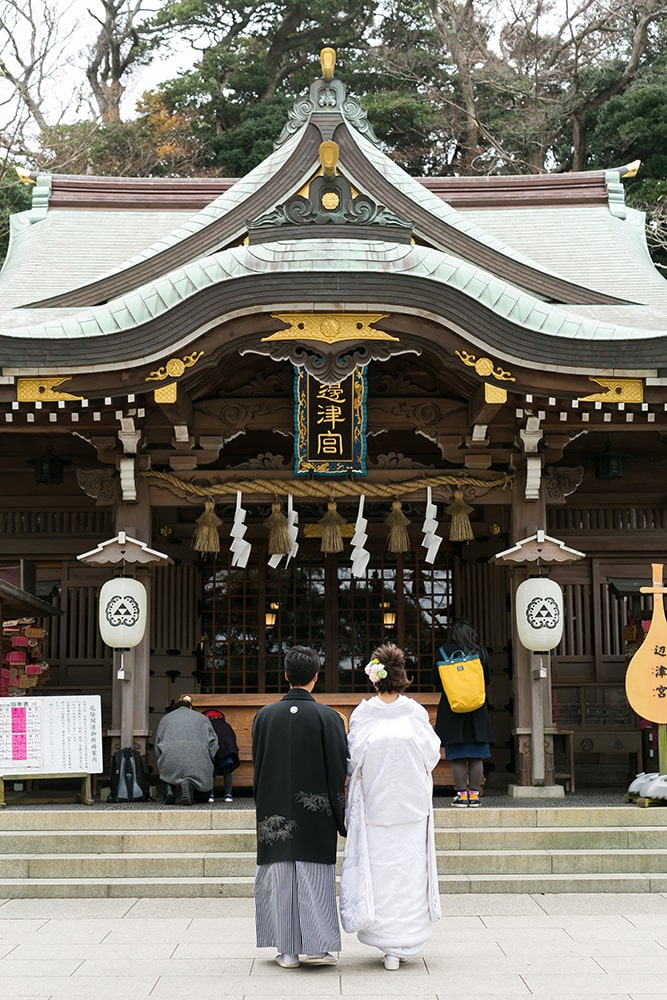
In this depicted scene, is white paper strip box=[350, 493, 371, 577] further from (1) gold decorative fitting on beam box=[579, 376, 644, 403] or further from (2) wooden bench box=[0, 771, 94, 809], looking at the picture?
(2) wooden bench box=[0, 771, 94, 809]

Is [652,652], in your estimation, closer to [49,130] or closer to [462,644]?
[462,644]

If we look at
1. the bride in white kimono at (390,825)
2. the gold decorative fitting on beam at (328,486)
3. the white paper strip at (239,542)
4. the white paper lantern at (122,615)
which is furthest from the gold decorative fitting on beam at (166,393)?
the bride in white kimono at (390,825)

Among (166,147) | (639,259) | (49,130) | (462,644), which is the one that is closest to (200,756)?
(462,644)

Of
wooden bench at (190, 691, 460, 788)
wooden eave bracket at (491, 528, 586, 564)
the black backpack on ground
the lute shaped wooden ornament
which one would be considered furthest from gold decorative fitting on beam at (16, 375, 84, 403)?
the lute shaped wooden ornament

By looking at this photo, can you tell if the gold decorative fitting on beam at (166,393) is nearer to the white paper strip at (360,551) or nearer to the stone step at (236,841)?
the white paper strip at (360,551)

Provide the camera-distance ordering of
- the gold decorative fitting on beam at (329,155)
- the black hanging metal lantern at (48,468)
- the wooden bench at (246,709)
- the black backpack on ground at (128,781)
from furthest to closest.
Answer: the black hanging metal lantern at (48,468)
the wooden bench at (246,709)
the gold decorative fitting on beam at (329,155)
the black backpack on ground at (128,781)

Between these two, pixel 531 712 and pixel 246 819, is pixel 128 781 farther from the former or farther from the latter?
pixel 531 712

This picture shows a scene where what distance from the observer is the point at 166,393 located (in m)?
10.1

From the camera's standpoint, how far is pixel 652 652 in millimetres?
9734

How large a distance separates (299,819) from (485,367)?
17.4 ft

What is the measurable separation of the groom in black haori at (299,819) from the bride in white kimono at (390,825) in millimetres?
97

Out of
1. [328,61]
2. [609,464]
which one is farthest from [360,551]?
[328,61]

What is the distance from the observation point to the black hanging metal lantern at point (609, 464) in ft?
38.4

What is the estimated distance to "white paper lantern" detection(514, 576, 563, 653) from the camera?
1030 cm
